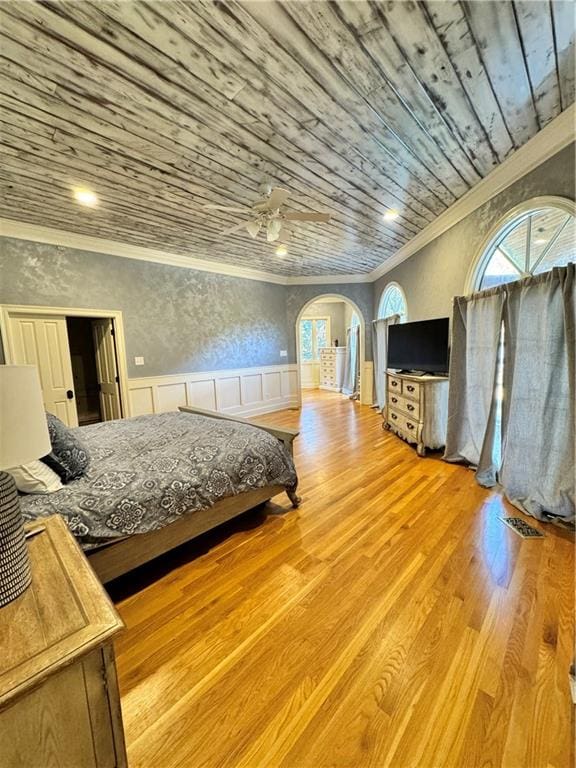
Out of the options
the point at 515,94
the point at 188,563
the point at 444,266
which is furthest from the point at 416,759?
the point at 444,266

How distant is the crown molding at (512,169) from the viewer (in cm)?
204

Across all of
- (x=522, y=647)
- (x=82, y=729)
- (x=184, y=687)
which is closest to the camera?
(x=82, y=729)

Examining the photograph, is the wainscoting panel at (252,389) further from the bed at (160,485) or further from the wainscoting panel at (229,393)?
the bed at (160,485)

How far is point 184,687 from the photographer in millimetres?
1248

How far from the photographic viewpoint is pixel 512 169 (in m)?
2.52

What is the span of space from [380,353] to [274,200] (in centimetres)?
373

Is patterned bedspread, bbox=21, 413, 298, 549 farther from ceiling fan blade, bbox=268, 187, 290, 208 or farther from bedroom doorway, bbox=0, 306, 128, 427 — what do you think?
ceiling fan blade, bbox=268, 187, 290, 208

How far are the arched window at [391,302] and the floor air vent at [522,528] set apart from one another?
3457 millimetres

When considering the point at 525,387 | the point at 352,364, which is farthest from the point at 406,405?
the point at 352,364

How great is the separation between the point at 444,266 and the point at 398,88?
2288 millimetres

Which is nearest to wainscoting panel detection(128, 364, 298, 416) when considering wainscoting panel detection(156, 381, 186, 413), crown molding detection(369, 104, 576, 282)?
wainscoting panel detection(156, 381, 186, 413)

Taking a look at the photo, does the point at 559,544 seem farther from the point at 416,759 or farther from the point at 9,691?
the point at 9,691

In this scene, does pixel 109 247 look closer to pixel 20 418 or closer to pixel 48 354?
pixel 48 354

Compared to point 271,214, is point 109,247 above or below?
above
